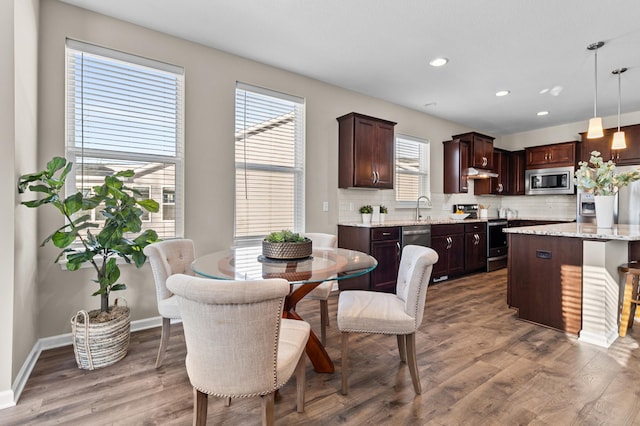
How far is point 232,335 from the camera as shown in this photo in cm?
121

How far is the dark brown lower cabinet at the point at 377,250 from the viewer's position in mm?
3900

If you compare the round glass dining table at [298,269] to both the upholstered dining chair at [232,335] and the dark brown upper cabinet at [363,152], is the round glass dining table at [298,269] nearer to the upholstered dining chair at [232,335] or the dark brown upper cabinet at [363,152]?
the upholstered dining chair at [232,335]

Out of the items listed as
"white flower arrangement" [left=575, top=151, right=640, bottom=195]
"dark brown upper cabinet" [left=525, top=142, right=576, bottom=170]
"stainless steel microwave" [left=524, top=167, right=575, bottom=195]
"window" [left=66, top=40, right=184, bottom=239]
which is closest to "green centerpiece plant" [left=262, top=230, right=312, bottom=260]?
"window" [left=66, top=40, right=184, bottom=239]

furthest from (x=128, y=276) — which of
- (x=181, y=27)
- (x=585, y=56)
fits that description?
(x=585, y=56)

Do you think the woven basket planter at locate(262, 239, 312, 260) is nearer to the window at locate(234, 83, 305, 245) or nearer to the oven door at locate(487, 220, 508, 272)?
the window at locate(234, 83, 305, 245)

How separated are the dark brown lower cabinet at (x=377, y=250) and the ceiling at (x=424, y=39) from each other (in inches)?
76.6

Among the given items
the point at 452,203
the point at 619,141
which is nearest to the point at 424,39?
the point at 619,141

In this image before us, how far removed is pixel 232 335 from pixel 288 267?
0.70m

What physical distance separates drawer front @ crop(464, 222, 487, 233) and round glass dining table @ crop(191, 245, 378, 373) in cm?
344

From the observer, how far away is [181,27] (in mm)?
2883

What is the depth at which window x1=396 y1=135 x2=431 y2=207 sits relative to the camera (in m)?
5.14

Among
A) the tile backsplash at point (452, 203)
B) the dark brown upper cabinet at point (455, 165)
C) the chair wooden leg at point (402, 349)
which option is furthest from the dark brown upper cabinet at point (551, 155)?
the chair wooden leg at point (402, 349)

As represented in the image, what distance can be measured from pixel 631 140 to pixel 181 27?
6.64 meters

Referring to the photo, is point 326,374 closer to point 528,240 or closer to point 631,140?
point 528,240
